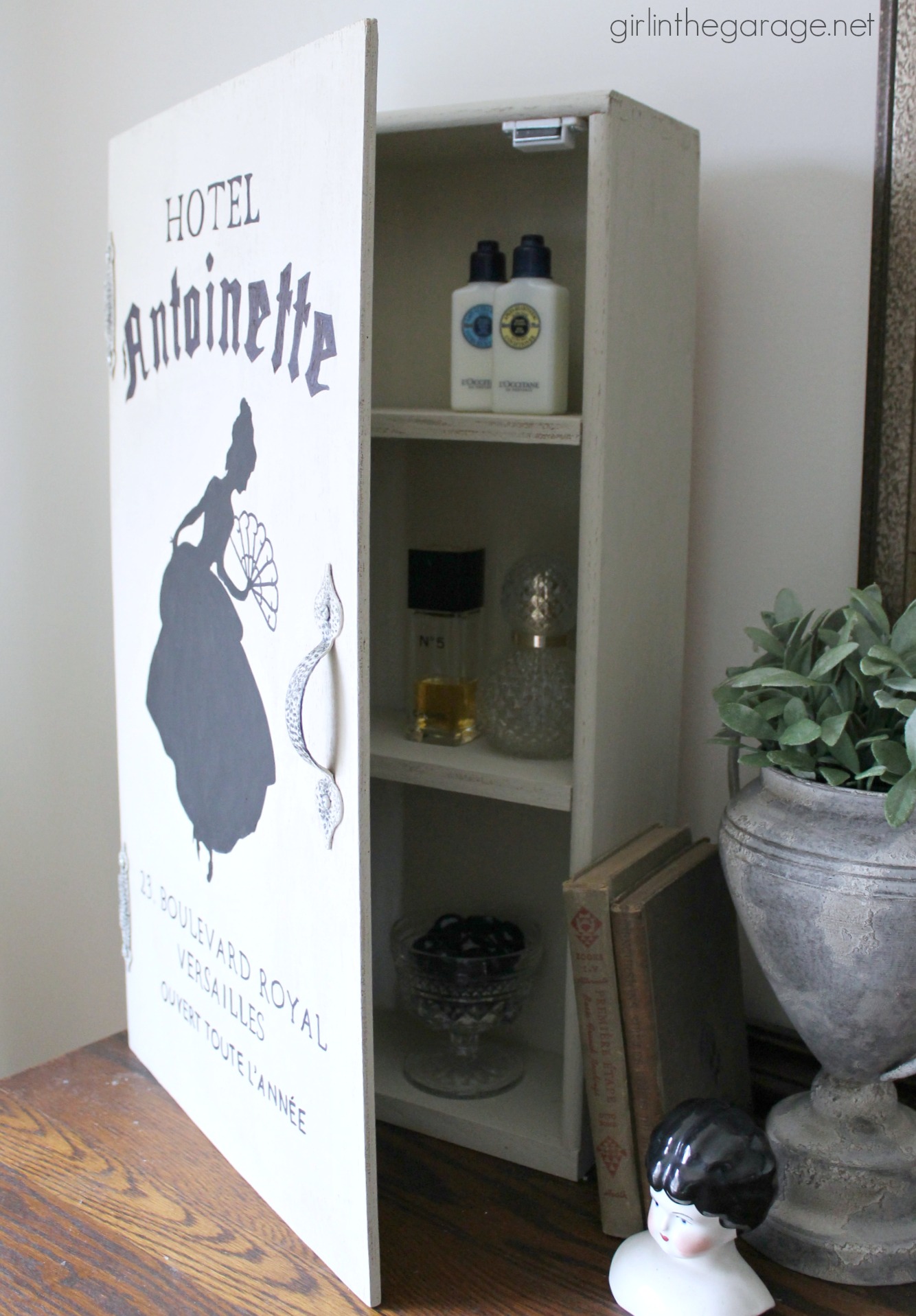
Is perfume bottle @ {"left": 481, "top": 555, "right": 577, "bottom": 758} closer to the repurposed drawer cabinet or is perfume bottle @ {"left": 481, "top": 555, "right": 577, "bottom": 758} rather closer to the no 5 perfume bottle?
the repurposed drawer cabinet

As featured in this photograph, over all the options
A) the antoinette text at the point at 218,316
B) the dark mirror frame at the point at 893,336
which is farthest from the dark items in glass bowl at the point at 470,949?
the antoinette text at the point at 218,316

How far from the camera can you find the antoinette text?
859mm

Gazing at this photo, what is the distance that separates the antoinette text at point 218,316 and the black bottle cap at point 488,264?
0.25 m

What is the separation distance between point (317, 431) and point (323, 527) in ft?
0.23

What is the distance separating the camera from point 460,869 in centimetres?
135

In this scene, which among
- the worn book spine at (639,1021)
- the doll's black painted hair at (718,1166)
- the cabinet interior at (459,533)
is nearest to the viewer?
the doll's black painted hair at (718,1166)

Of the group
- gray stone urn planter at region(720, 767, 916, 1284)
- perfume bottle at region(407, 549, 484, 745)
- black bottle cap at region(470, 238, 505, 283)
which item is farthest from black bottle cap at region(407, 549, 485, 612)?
gray stone urn planter at region(720, 767, 916, 1284)

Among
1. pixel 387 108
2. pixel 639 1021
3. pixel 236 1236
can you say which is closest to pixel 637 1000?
pixel 639 1021

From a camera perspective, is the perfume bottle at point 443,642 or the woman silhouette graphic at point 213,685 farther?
the perfume bottle at point 443,642

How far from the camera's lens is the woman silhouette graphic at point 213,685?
0.99m

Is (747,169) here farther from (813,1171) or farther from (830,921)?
(813,1171)

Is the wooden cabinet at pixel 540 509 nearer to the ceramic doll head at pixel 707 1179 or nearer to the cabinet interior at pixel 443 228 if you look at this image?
the cabinet interior at pixel 443 228

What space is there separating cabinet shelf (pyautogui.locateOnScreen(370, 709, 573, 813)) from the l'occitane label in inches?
15.0

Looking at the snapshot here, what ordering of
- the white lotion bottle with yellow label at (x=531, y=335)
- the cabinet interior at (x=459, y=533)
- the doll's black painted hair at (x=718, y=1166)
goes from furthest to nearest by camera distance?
the cabinet interior at (x=459, y=533) < the white lotion bottle with yellow label at (x=531, y=335) < the doll's black painted hair at (x=718, y=1166)
